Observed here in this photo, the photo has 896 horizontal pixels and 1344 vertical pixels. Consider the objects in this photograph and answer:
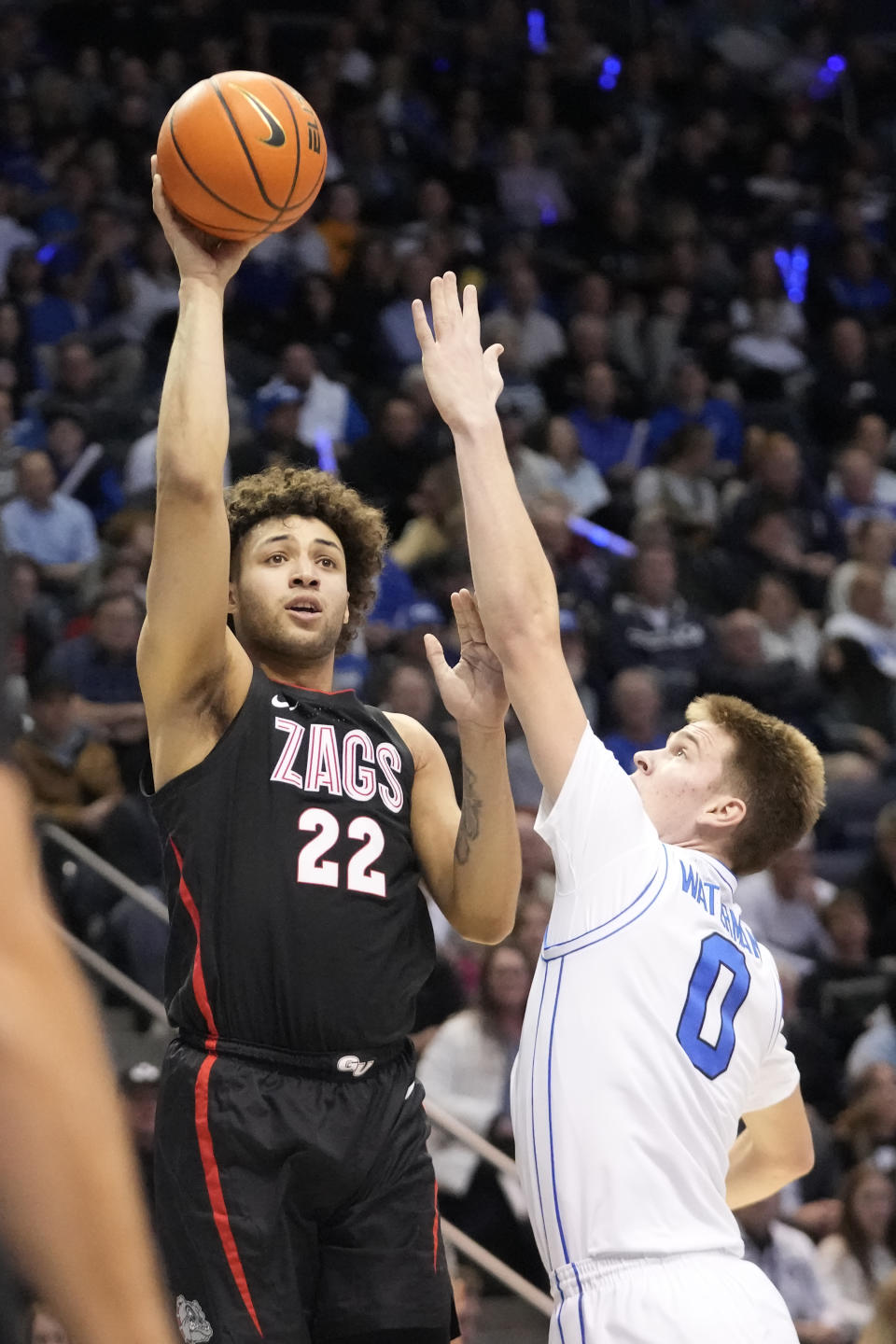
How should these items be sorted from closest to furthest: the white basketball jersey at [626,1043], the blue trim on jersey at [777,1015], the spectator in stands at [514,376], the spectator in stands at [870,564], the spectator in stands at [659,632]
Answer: the white basketball jersey at [626,1043] → the blue trim on jersey at [777,1015] → the spectator in stands at [659,632] → the spectator in stands at [870,564] → the spectator in stands at [514,376]

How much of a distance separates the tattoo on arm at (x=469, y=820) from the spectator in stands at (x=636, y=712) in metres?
4.54

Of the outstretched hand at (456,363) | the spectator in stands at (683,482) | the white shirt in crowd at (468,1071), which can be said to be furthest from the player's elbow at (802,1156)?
the spectator in stands at (683,482)

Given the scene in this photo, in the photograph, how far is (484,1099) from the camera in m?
6.02

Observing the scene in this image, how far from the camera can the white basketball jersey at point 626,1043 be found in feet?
9.36

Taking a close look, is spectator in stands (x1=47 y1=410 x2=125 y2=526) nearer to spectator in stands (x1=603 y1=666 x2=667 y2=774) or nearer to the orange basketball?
spectator in stands (x1=603 y1=666 x2=667 y2=774)

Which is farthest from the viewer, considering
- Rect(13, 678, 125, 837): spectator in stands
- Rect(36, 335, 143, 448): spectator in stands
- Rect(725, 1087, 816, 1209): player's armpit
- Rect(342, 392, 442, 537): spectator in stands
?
Rect(342, 392, 442, 537): spectator in stands

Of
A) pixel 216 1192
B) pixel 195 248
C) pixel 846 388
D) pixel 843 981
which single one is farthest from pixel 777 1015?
pixel 846 388

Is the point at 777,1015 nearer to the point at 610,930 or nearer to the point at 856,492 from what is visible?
the point at 610,930

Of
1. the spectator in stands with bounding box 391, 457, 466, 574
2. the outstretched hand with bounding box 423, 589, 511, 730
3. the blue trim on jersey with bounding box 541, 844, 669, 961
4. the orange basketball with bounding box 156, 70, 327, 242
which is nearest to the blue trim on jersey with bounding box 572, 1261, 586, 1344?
the blue trim on jersey with bounding box 541, 844, 669, 961

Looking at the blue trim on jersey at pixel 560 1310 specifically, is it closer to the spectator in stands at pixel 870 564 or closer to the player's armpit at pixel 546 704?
the player's armpit at pixel 546 704

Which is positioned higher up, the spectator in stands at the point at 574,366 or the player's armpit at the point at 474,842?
the spectator in stands at the point at 574,366

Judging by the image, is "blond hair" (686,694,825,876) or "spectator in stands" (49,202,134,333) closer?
"blond hair" (686,694,825,876)

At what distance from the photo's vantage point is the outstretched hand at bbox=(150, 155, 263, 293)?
3.18m

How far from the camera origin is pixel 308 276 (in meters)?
10.5
